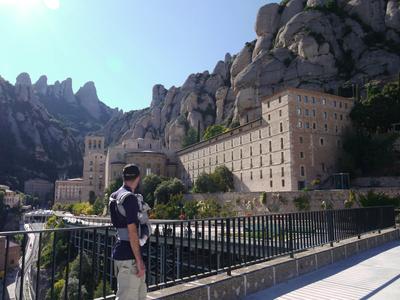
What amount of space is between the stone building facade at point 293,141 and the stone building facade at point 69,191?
78170mm

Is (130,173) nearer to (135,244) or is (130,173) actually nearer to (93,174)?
(135,244)

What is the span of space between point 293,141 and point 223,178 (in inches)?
722

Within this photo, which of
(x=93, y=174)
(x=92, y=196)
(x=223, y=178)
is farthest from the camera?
(x=93, y=174)

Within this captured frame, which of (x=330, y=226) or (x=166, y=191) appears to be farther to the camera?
(x=166, y=191)

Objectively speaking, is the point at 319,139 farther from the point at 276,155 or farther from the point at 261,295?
the point at 261,295

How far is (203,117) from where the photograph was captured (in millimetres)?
105250

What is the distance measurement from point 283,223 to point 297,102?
49.3 metres

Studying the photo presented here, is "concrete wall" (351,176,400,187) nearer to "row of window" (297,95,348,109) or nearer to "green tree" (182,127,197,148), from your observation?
"row of window" (297,95,348,109)

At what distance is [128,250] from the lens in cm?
420

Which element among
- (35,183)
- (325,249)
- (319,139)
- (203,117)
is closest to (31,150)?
(35,183)

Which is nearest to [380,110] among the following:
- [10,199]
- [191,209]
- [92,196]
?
[191,209]

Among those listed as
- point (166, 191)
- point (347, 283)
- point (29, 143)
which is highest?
point (29, 143)

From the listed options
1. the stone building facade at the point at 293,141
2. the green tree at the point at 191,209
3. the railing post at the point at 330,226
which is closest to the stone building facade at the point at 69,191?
the green tree at the point at 191,209

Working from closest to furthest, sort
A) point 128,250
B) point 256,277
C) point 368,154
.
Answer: point 128,250 → point 256,277 → point 368,154
